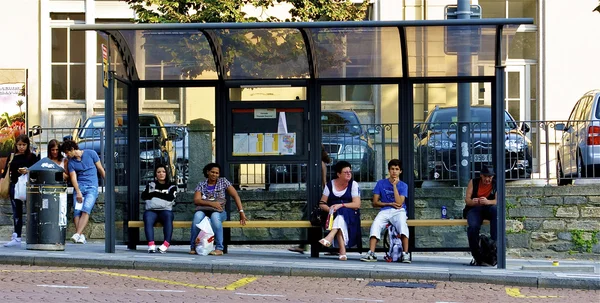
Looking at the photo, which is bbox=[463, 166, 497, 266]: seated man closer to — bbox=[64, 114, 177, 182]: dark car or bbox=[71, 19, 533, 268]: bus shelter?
bbox=[71, 19, 533, 268]: bus shelter

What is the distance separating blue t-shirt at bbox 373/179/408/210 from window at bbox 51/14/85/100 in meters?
15.4

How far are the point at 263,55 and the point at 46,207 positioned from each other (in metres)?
3.54

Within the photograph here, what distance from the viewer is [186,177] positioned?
16.4 metres

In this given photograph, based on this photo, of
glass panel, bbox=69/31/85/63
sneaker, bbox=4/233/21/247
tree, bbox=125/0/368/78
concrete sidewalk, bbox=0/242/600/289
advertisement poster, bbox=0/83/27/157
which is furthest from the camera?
glass panel, bbox=69/31/85/63

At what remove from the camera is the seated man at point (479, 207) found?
583 inches

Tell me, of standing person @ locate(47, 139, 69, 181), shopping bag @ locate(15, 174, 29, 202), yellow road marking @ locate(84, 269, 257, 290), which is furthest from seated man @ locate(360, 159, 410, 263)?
shopping bag @ locate(15, 174, 29, 202)

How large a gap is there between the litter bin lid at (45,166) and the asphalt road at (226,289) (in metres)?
2.36

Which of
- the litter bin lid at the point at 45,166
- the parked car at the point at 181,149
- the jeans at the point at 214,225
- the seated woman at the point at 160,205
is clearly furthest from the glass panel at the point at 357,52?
the litter bin lid at the point at 45,166

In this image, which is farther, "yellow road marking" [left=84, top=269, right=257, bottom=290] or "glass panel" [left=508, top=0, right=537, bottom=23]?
"glass panel" [left=508, top=0, right=537, bottom=23]

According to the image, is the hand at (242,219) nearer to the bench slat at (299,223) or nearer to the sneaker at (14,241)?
the bench slat at (299,223)

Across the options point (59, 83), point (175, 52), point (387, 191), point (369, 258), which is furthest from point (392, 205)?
point (59, 83)

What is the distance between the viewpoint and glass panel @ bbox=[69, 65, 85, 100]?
29.2 m

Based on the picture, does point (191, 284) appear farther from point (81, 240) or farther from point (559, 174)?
point (559, 174)

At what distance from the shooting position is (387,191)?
601 inches
